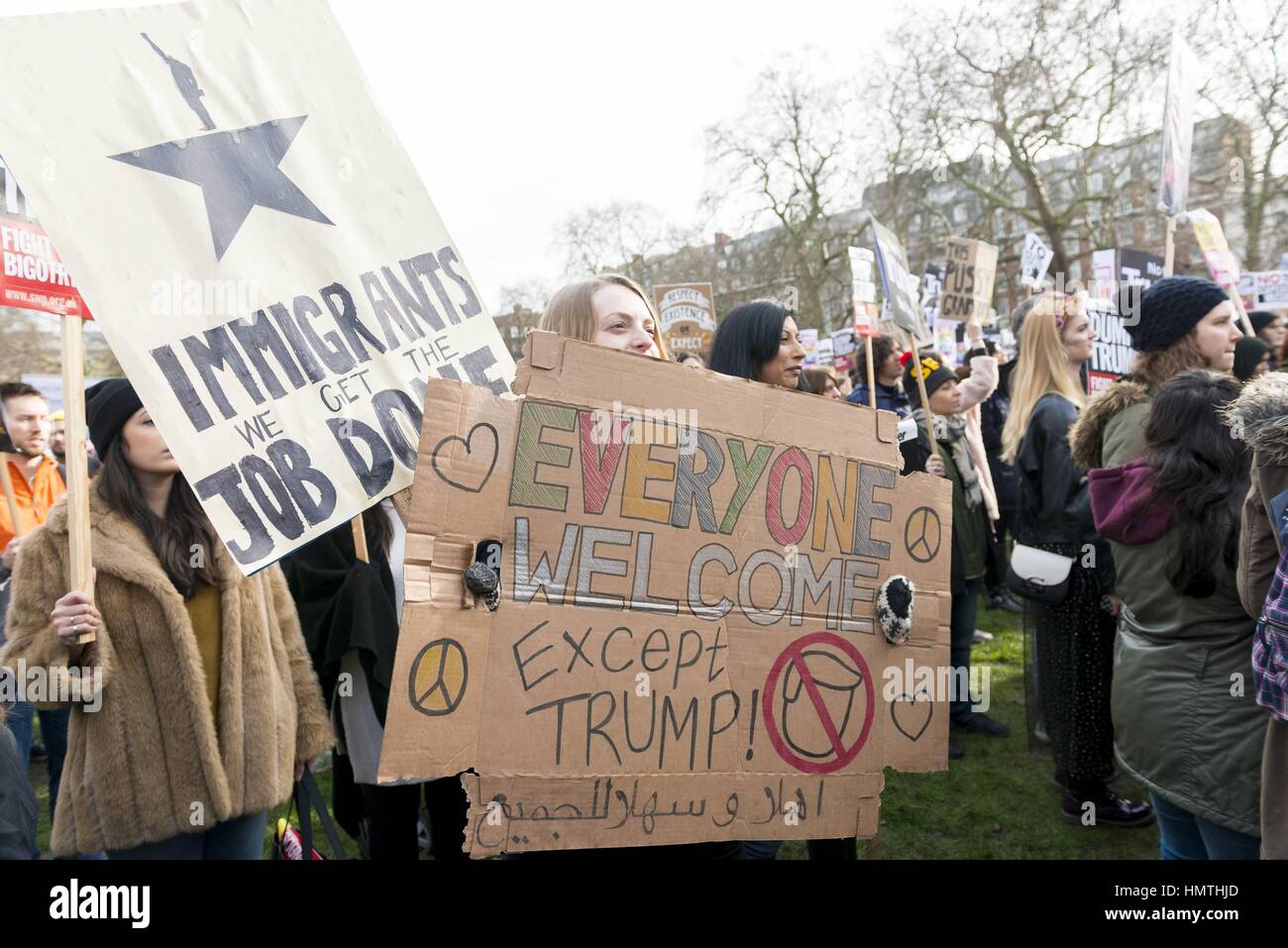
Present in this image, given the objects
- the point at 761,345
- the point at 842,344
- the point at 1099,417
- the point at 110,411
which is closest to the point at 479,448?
the point at 761,345

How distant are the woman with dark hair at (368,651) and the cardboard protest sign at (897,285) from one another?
3.21 metres

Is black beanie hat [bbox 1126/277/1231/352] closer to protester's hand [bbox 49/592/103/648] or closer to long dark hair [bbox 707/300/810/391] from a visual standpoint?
long dark hair [bbox 707/300/810/391]

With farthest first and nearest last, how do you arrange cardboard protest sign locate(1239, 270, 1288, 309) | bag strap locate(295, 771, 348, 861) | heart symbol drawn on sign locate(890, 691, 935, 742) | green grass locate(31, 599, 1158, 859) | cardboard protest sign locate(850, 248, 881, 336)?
cardboard protest sign locate(1239, 270, 1288, 309)
cardboard protest sign locate(850, 248, 881, 336)
green grass locate(31, 599, 1158, 859)
bag strap locate(295, 771, 348, 861)
heart symbol drawn on sign locate(890, 691, 935, 742)

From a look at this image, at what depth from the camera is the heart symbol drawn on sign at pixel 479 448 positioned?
1.80 m

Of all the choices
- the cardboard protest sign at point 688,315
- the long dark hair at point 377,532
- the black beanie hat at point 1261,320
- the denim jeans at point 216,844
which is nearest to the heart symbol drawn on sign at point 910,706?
the long dark hair at point 377,532

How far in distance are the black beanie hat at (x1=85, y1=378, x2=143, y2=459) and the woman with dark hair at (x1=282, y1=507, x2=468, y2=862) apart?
23.4 inches

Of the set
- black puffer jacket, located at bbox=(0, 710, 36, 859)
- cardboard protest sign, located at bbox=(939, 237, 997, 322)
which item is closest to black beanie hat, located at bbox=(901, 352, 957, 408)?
cardboard protest sign, located at bbox=(939, 237, 997, 322)

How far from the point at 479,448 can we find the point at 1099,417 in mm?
2422

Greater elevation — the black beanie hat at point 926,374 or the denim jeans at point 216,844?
the black beanie hat at point 926,374

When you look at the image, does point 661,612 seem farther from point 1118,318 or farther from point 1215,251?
point 1215,251

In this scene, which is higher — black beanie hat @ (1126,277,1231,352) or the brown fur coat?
black beanie hat @ (1126,277,1231,352)

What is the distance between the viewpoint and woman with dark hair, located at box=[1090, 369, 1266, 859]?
8.21ft

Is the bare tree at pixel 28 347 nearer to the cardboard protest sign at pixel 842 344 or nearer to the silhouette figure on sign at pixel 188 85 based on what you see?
the cardboard protest sign at pixel 842 344
